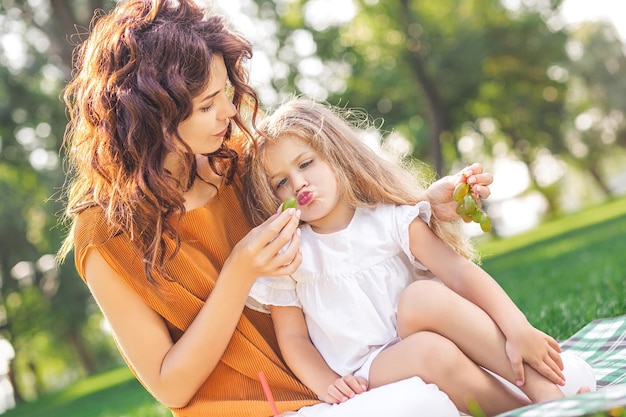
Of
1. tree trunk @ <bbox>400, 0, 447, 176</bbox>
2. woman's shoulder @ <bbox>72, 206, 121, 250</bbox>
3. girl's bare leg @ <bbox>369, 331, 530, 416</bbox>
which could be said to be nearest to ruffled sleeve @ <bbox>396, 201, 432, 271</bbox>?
girl's bare leg @ <bbox>369, 331, 530, 416</bbox>

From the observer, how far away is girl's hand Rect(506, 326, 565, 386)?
262cm

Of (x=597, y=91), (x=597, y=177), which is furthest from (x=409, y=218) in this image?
(x=597, y=177)

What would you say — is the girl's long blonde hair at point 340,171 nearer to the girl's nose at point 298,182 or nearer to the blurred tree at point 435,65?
the girl's nose at point 298,182

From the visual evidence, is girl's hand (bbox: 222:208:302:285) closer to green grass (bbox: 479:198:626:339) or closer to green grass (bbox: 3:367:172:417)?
green grass (bbox: 479:198:626:339)

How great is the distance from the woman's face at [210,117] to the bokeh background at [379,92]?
1186 centimetres

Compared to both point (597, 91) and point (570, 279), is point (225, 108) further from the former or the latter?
point (597, 91)

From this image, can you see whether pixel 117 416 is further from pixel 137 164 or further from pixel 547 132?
pixel 547 132

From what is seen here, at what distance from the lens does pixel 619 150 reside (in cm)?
4069

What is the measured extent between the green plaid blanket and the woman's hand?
786mm

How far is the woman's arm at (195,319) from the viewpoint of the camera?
2.75m

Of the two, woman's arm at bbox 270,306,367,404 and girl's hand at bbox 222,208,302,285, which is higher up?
girl's hand at bbox 222,208,302,285

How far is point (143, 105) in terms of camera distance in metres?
2.85

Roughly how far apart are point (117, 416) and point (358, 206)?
5.27m

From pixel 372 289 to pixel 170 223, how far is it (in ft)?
2.60
